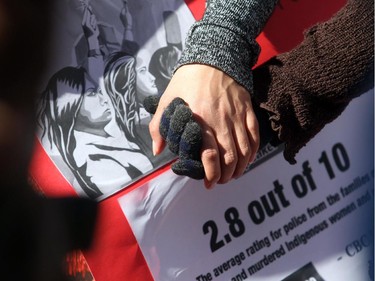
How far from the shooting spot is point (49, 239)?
2.22 ft

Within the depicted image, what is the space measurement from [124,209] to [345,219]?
0.51m

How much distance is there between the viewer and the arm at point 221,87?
0.93 metres

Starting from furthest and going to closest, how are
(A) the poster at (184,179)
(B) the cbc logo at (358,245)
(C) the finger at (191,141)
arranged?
(B) the cbc logo at (358,245)
(A) the poster at (184,179)
(C) the finger at (191,141)

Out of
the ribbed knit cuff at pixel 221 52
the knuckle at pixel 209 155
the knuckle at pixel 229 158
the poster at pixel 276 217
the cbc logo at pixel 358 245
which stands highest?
the ribbed knit cuff at pixel 221 52

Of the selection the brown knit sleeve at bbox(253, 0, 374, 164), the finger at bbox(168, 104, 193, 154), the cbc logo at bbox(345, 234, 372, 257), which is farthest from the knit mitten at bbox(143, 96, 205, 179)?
the cbc logo at bbox(345, 234, 372, 257)

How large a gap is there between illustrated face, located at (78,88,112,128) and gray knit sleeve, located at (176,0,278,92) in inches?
7.5

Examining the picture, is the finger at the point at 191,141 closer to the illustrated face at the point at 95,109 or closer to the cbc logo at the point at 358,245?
the illustrated face at the point at 95,109

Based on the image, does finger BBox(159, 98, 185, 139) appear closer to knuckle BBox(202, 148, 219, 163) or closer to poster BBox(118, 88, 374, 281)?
knuckle BBox(202, 148, 219, 163)

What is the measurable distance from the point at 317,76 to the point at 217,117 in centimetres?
19

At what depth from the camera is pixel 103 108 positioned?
3.63 feet

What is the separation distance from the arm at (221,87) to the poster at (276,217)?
167 millimetres

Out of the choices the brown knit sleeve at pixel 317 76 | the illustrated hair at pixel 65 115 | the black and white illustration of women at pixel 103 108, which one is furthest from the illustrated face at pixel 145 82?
the brown knit sleeve at pixel 317 76

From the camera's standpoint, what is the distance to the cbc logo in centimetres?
131

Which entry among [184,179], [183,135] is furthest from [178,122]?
[184,179]
